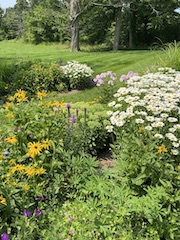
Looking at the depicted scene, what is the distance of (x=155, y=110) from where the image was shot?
90.4 inches

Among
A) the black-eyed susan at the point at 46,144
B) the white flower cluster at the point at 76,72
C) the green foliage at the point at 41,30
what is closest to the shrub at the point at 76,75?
the white flower cluster at the point at 76,72

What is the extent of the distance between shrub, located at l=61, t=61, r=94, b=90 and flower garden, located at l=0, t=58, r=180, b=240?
433 cm

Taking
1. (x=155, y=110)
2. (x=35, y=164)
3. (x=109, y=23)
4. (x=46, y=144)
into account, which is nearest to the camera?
(x=35, y=164)

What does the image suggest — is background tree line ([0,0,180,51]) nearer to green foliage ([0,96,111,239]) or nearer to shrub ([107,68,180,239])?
shrub ([107,68,180,239])

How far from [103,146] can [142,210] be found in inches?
65.4

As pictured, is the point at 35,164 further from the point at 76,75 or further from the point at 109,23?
the point at 109,23

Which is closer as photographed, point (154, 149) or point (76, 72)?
point (154, 149)

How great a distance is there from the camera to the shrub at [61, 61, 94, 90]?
6917 mm

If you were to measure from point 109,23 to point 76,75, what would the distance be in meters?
14.8

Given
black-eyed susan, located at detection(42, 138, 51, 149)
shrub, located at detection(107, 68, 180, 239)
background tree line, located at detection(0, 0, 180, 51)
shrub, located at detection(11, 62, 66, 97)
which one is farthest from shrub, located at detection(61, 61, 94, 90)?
background tree line, located at detection(0, 0, 180, 51)

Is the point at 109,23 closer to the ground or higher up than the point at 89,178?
higher up

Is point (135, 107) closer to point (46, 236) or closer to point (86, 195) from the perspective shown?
point (86, 195)

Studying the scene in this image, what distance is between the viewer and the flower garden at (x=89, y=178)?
75.4 inches

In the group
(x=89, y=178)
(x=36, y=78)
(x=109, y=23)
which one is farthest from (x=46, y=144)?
(x=109, y=23)
